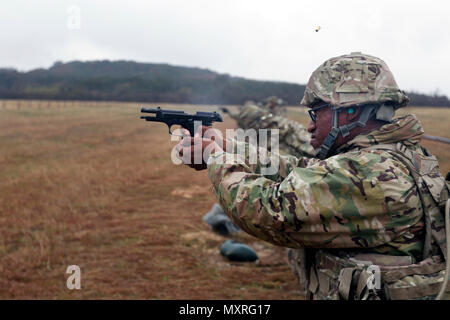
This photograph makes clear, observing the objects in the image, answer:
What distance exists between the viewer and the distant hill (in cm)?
2512

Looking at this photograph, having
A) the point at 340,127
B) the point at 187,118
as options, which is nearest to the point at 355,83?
the point at 340,127

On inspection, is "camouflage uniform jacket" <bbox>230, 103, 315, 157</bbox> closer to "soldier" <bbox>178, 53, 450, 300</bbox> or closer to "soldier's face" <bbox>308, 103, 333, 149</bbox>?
"soldier's face" <bbox>308, 103, 333, 149</bbox>

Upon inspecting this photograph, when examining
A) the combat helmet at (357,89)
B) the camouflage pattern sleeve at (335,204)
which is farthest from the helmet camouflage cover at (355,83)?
the camouflage pattern sleeve at (335,204)

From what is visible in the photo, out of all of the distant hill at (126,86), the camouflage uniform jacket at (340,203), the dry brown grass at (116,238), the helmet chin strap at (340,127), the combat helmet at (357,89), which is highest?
the distant hill at (126,86)

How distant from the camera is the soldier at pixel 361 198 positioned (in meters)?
2.21

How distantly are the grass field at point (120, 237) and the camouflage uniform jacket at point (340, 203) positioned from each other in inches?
111

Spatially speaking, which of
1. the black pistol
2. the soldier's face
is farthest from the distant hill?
the soldier's face

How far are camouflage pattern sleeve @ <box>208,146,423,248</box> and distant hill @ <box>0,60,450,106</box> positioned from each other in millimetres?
18778

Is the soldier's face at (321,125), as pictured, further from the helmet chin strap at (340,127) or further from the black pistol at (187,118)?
the black pistol at (187,118)

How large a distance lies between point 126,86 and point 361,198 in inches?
975

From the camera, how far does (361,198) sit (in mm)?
2189

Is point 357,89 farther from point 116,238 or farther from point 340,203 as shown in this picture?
point 116,238
